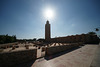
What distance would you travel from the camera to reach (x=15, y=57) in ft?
14.1

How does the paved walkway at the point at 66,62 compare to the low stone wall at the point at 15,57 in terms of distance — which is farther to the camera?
the paved walkway at the point at 66,62

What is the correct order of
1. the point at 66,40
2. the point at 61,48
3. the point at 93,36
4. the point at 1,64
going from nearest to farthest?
the point at 1,64 < the point at 61,48 < the point at 93,36 < the point at 66,40

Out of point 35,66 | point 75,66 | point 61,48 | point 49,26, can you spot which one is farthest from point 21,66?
point 49,26

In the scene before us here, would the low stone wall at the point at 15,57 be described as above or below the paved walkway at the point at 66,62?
above

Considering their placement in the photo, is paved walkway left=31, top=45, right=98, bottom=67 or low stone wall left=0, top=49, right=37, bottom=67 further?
paved walkway left=31, top=45, right=98, bottom=67

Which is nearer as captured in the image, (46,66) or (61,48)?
(46,66)

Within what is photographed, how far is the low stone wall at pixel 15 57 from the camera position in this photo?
12.5 ft

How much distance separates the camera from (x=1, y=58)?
373cm

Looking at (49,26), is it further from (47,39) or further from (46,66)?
(46,66)

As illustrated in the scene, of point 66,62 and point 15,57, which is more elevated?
point 15,57

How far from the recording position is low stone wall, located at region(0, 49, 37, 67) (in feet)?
12.5

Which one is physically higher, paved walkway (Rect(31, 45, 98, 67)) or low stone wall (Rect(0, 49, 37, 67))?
low stone wall (Rect(0, 49, 37, 67))

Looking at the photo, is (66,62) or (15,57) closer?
(15,57)

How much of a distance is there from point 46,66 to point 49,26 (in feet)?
130
